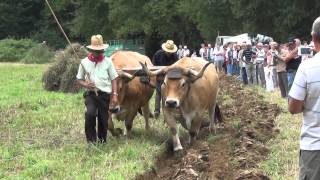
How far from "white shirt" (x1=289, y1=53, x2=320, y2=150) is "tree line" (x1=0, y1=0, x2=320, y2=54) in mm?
33218

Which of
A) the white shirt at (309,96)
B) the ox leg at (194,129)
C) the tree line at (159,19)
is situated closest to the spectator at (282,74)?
the ox leg at (194,129)

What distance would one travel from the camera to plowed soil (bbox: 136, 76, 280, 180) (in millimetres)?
8766

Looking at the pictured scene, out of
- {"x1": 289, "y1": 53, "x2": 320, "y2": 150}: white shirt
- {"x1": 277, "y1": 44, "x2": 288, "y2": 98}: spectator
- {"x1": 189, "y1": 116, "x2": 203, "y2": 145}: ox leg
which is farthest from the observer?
{"x1": 277, "y1": 44, "x2": 288, "y2": 98}: spectator

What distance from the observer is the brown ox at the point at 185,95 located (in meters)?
11.1

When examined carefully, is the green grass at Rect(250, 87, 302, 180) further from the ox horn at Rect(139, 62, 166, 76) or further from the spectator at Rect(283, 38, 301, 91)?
the spectator at Rect(283, 38, 301, 91)

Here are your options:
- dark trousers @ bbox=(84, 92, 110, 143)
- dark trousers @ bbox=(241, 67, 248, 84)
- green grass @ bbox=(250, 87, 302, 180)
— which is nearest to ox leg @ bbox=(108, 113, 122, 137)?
dark trousers @ bbox=(84, 92, 110, 143)

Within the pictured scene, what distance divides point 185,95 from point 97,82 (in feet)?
5.39

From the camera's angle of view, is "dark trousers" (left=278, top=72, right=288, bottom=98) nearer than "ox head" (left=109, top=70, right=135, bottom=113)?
No

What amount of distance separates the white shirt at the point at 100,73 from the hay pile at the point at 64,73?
10.9 meters

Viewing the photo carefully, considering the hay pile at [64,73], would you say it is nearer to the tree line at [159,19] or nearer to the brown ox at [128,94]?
the brown ox at [128,94]

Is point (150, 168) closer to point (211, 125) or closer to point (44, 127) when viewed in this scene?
point (211, 125)

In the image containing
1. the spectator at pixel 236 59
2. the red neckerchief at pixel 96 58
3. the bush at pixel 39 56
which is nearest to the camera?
the red neckerchief at pixel 96 58

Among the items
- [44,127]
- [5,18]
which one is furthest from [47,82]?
[5,18]

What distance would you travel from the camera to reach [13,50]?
57.7 metres
